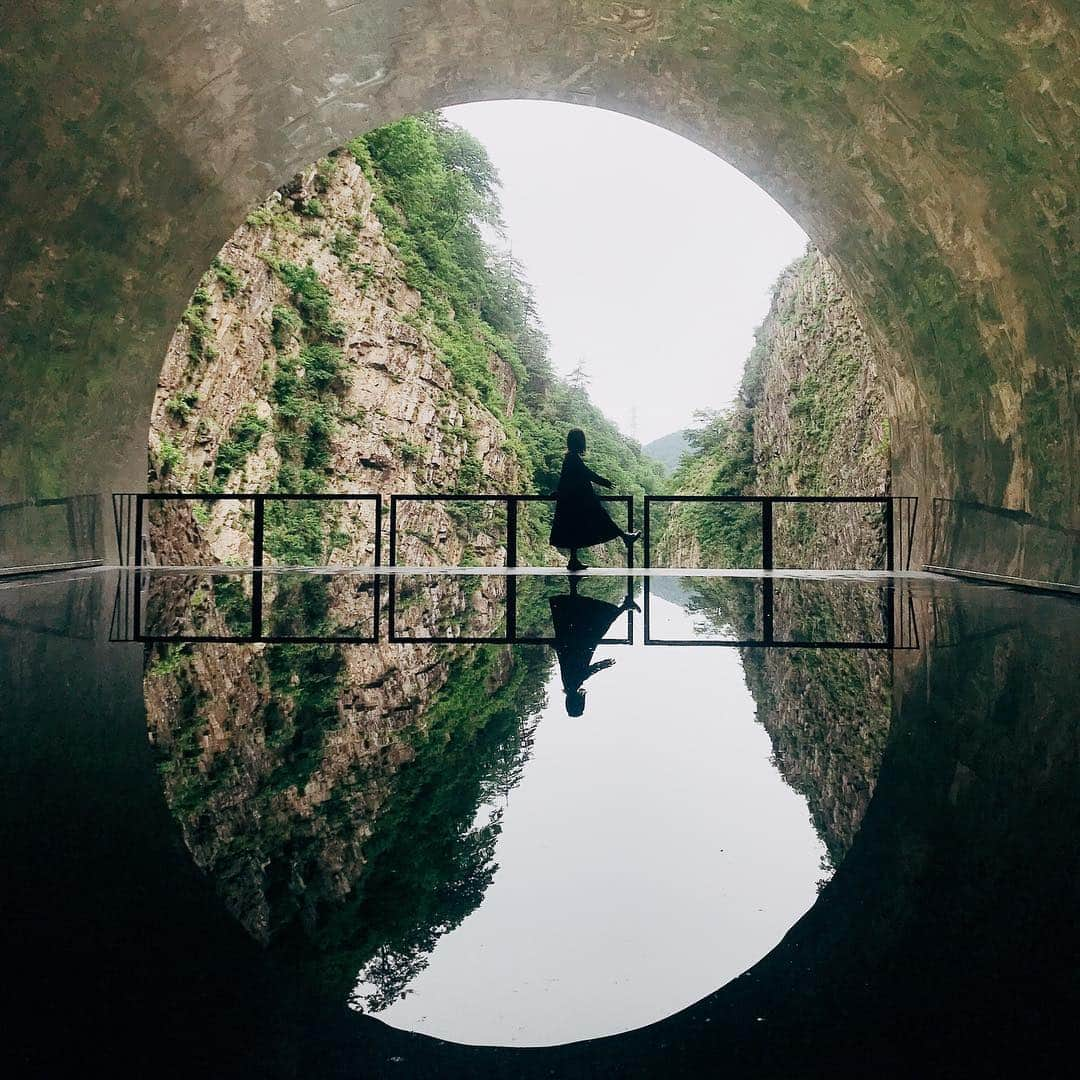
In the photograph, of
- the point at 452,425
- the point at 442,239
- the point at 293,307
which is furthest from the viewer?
the point at 442,239

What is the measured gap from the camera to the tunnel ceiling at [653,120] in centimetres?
730

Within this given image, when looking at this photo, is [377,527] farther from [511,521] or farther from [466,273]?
[466,273]

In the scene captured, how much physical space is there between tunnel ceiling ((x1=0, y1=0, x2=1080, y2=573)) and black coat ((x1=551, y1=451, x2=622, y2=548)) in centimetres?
A: 353

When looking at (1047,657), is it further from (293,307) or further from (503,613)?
(293,307)

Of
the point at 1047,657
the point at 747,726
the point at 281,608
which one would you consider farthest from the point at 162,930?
the point at 281,608

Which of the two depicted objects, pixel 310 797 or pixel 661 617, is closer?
pixel 310 797

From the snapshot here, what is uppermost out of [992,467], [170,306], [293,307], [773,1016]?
[293,307]

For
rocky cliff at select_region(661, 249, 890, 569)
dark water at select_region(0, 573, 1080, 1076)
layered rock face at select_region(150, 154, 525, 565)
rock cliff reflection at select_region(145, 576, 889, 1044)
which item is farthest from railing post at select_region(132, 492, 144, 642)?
rocky cliff at select_region(661, 249, 890, 569)

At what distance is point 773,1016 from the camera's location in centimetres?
118

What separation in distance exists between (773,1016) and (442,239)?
108 ft

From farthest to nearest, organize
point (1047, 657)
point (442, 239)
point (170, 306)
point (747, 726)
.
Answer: point (442, 239), point (170, 306), point (1047, 657), point (747, 726)

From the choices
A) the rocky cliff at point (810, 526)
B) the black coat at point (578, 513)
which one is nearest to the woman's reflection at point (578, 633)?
the rocky cliff at point (810, 526)

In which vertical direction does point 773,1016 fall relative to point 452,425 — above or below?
below

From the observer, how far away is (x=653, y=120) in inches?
407
